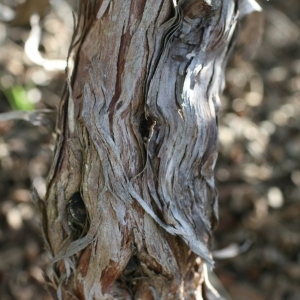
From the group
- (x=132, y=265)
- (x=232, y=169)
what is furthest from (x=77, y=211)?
(x=232, y=169)

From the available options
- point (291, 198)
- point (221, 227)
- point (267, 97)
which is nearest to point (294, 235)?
point (291, 198)

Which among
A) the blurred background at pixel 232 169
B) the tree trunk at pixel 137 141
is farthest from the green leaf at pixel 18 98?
the tree trunk at pixel 137 141

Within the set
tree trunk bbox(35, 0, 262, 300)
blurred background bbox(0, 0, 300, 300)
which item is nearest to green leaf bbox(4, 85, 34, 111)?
blurred background bbox(0, 0, 300, 300)

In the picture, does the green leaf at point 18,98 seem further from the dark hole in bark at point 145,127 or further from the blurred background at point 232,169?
the dark hole in bark at point 145,127

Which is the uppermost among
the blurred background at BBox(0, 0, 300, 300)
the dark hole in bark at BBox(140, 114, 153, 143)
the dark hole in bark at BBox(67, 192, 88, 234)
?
the dark hole in bark at BBox(140, 114, 153, 143)

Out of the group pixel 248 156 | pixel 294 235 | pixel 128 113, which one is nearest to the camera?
pixel 128 113

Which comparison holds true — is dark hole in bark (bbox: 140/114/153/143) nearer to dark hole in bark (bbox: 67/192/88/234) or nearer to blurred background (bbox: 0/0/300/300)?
dark hole in bark (bbox: 67/192/88/234)

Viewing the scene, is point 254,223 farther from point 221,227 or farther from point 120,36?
point 120,36
